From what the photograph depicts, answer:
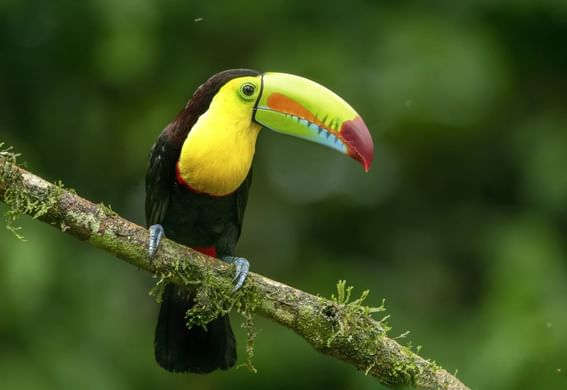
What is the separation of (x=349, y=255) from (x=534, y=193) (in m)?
1.10

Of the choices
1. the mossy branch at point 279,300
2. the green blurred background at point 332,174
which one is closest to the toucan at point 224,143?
the mossy branch at point 279,300

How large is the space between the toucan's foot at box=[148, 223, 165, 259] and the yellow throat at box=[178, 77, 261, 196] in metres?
0.26

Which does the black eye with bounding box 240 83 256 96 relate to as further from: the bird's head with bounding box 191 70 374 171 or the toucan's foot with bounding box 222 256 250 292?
the toucan's foot with bounding box 222 256 250 292

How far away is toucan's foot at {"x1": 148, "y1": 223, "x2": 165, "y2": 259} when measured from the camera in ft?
11.3

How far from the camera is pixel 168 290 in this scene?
4.14 meters

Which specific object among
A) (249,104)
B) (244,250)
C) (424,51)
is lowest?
(244,250)

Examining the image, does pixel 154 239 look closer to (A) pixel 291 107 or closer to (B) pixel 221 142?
(B) pixel 221 142

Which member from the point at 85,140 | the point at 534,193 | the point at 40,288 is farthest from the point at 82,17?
the point at 534,193

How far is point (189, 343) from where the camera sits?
410 cm

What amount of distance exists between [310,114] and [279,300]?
28.2 inches

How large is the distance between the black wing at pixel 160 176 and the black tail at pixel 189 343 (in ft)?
0.99

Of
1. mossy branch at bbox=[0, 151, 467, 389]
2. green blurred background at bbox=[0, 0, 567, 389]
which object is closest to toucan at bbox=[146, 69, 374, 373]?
mossy branch at bbox=[0, 151, 467, 389]

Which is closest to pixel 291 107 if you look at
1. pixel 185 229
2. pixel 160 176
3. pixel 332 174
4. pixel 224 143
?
pixel 224 143

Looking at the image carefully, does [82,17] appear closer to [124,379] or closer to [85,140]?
[85,140]
